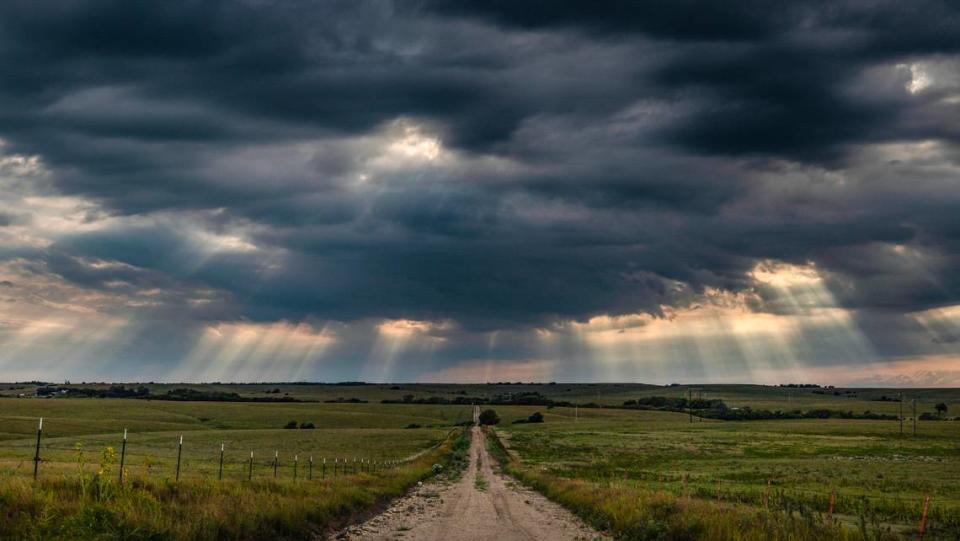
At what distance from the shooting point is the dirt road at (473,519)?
24.5 metres

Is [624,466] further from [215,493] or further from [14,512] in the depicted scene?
[14,512]

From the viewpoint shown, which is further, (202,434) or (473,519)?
(202,434)

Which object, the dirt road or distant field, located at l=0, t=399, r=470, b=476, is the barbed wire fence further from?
the dirt road

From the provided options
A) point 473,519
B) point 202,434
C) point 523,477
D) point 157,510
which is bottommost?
point 202,434

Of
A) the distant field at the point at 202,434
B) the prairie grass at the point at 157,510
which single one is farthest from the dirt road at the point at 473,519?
the distant field at the point at 202,434

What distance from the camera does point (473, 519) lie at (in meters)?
29.0

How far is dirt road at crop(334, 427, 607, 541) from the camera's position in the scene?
24516 mm

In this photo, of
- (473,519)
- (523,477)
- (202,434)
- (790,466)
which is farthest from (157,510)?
(202,434)

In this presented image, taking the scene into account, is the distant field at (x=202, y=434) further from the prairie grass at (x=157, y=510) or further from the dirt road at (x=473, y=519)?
the prairie grass at (x=157, y=510)

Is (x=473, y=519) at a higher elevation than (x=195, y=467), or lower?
higher

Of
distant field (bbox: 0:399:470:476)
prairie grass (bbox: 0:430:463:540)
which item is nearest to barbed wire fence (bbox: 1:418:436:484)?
distant field (bbox: 0:399:470:476)

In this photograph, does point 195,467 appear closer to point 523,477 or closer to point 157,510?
point 523,477

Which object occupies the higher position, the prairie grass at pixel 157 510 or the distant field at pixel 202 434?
the prairie grass at pixel 157 510

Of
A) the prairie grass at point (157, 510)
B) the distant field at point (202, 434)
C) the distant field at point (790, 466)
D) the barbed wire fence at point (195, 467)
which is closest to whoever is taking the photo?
the prairie grass at point (157, 510)
